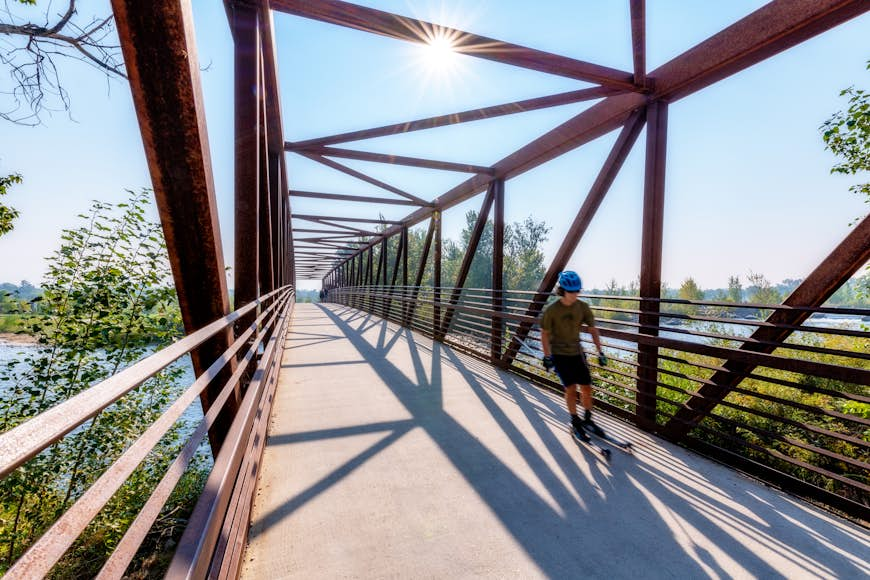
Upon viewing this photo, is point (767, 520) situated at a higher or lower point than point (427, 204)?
lower

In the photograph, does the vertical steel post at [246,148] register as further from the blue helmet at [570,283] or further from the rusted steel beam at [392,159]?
the blue helmet at [570,283]

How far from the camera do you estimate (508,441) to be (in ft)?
11.2

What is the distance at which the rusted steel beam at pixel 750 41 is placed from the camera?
2.65 metres

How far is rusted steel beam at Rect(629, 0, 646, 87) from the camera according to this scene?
3367 mm

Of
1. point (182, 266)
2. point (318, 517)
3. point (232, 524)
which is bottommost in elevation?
point (318, 517)

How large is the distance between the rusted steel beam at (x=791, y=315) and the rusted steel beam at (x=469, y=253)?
4.11 m

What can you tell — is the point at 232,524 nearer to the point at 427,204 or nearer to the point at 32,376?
the point at 32,376

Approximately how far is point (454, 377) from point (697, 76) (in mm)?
4474

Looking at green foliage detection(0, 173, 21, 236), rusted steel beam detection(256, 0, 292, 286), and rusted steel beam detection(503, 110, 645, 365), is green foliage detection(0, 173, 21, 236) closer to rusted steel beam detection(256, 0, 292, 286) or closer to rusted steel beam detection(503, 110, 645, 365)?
rusted steel beam detection(256, 0, 292, 286)

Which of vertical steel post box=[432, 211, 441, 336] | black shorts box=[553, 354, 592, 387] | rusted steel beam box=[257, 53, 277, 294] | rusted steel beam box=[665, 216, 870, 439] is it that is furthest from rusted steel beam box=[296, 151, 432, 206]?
rusted steel beam box=[665, 216, 870, 439]

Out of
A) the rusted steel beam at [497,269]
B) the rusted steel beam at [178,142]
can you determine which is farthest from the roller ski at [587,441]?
the rusted steel beam at [178,142]

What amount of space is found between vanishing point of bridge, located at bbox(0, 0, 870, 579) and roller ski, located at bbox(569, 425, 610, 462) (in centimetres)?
7

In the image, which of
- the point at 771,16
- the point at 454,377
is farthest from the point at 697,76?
the point at 454,377

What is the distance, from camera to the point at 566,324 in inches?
135
